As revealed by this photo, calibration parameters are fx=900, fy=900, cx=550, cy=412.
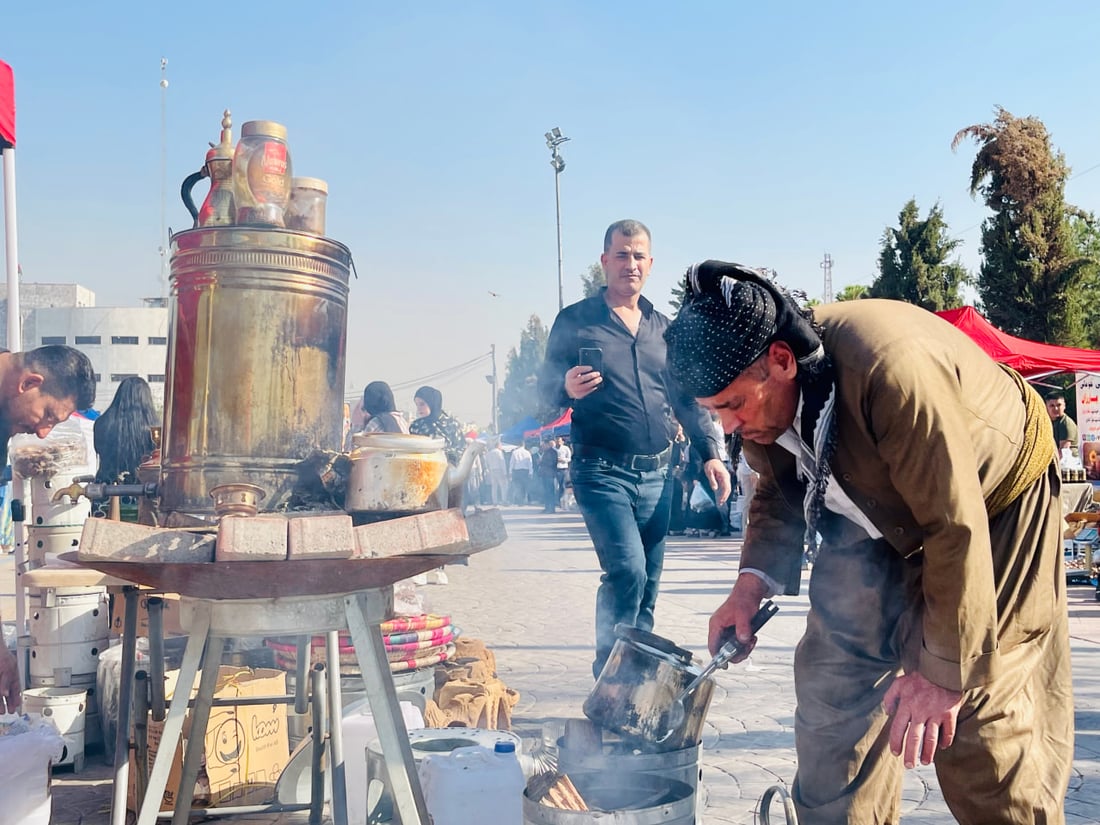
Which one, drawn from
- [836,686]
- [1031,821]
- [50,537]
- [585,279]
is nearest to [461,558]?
[836,686]

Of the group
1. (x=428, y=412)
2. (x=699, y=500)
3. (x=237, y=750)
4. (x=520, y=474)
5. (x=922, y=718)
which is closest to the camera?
(x=922, y=718)

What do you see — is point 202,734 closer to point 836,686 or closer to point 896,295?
point 836,686

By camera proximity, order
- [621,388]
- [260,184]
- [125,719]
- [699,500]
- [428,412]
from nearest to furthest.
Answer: [260,184], [125,719], [621,388], [428,412], [699,500]

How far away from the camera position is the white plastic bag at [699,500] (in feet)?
44.3

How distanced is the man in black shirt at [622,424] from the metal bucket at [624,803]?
4.36ft

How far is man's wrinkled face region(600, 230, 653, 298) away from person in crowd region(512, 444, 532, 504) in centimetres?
2017

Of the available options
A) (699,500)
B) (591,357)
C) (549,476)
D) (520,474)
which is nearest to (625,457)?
(591,357)

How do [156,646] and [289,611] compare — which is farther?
[156,646]

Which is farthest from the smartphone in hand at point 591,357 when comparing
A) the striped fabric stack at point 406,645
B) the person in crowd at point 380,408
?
the person in crowd at point 380,408

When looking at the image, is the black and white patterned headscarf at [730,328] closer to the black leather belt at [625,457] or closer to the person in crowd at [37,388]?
the black leather belt at [625,457]

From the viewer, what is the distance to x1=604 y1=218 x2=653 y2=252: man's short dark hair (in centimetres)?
422

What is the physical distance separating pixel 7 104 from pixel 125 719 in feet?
14.8

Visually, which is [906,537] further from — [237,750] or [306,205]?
[237,750]

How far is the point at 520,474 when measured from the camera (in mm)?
25031
